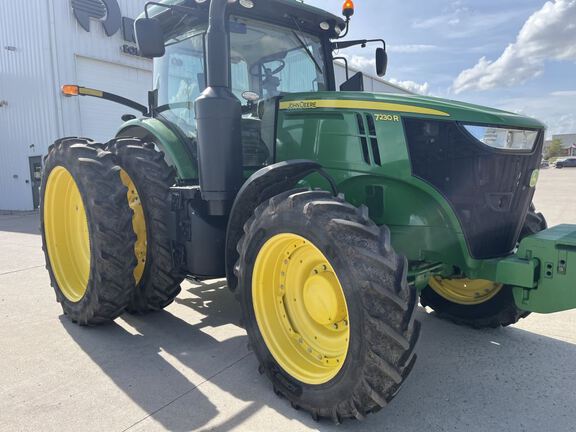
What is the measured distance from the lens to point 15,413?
2566 mm

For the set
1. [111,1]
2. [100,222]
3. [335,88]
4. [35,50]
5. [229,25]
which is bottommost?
[100,222]

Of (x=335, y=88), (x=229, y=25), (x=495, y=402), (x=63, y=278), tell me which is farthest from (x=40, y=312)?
(x=495, y=402)

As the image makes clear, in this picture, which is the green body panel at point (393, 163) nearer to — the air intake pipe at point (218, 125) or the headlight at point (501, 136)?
the headlight at point (501, 136)

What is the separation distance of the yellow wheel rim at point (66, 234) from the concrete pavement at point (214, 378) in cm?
38

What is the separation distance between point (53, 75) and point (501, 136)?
13.5 m

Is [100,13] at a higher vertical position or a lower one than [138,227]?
higher

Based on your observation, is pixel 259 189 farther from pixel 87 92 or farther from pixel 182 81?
pixel 87 92

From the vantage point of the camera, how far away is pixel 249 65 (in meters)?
3.57

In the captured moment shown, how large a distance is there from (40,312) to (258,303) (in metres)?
2.67

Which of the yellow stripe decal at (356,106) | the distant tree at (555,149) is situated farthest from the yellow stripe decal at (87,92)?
the distant tree at (555,149)

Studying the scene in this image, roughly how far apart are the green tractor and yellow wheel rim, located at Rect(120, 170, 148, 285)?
0.02m

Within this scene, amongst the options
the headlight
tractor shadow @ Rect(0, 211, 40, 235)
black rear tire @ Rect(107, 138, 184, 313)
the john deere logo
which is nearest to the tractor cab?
black rear tire @ Rect(107, 138, 184, 313)

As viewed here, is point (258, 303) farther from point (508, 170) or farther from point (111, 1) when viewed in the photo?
point (111, 1)

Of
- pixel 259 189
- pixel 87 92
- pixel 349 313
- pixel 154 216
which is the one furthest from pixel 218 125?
pixel 87 92
